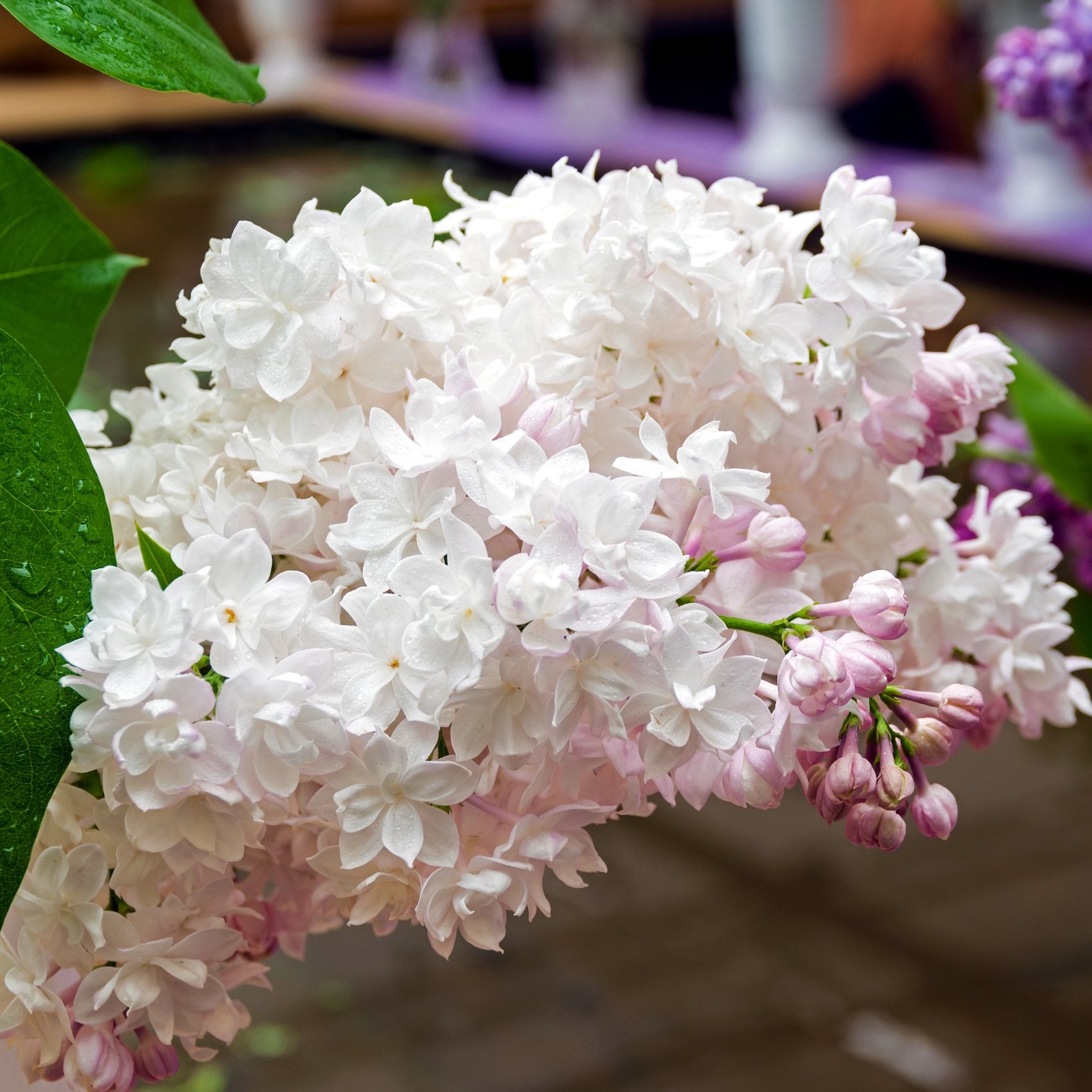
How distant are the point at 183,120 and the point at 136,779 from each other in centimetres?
279

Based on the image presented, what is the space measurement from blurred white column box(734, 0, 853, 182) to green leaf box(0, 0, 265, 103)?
1.63 m

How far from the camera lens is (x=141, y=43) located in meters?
0.26

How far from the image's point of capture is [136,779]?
0.22 metres

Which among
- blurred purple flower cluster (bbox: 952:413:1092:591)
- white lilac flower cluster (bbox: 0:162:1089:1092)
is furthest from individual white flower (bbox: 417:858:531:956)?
blurred purple flower cluster (bbox: 952:413:1092:591)

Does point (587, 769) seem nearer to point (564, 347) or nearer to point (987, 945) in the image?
point (564, 347)

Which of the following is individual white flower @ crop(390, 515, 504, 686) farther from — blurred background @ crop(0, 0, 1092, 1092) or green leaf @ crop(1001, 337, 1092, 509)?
blurred background @ crop(0, 0, 1092, 1092)

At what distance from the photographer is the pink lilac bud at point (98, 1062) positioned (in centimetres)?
25

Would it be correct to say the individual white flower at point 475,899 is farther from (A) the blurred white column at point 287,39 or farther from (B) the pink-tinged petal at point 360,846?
(A) the blurred white column at point 287,39

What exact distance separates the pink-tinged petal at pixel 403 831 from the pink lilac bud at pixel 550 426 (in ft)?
0.21

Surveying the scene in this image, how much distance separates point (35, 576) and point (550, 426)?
91 millimetres

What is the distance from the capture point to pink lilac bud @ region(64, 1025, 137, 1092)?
0.25 meters

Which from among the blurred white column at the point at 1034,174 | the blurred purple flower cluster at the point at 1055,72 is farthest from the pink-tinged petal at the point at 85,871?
the blurred white column at the point at 1034,174

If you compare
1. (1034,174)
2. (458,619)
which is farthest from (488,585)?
(1034,174)

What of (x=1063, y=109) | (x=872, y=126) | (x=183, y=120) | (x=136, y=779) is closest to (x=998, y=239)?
(x=1063, y=109)
